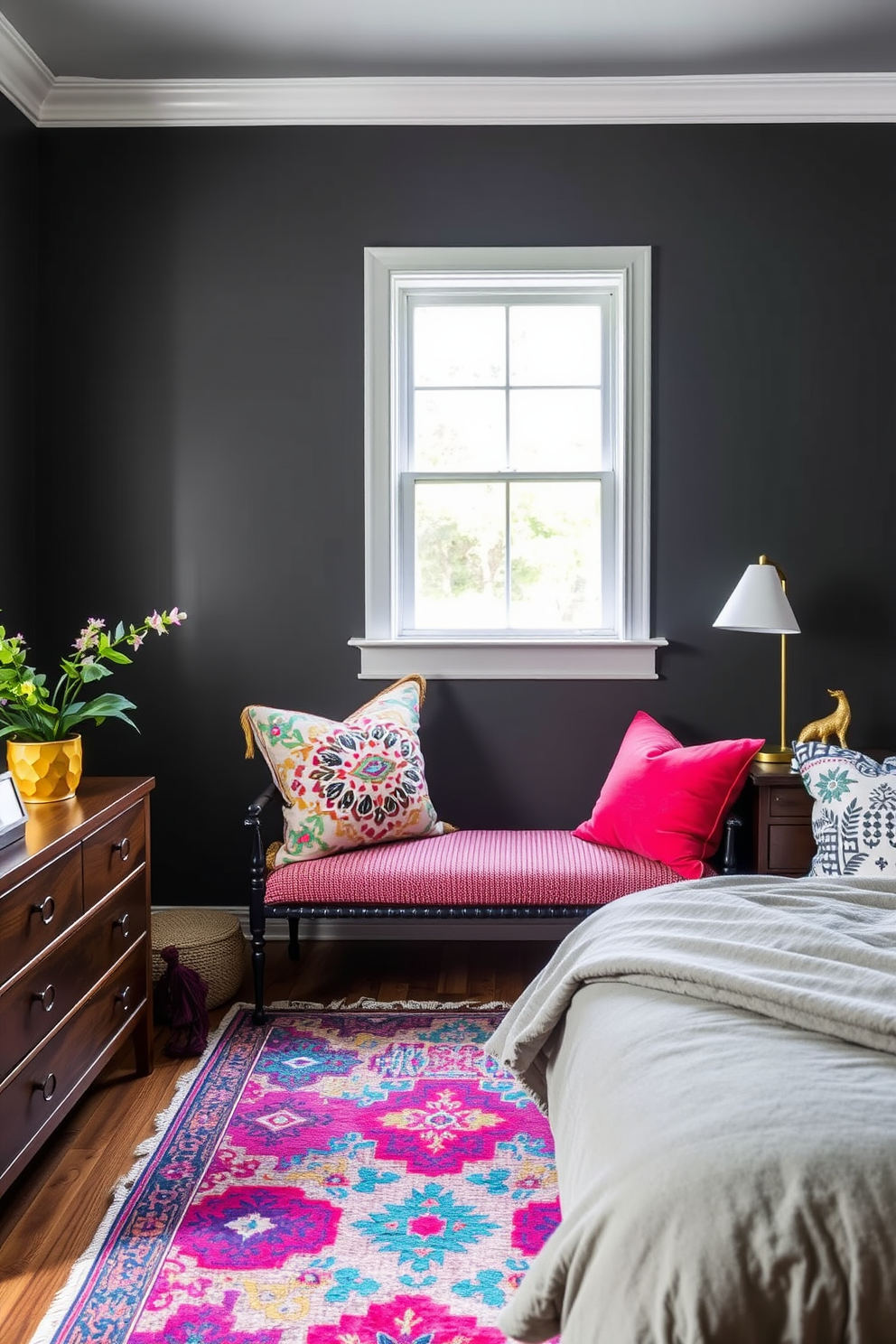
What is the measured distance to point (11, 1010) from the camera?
2152 mm

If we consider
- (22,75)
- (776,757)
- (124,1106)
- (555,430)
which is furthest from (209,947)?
(22,75)

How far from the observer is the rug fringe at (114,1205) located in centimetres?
193

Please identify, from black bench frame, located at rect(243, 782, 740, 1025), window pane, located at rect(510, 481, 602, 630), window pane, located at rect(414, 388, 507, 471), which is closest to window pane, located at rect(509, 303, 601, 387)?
window pane, located at rect(414, 388, 507, 471)

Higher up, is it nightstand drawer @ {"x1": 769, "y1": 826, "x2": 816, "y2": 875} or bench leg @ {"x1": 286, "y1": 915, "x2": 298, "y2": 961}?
nightstand drawer @ {"x1": 769, "y1": 826, "x2": 816, "y2": 875}

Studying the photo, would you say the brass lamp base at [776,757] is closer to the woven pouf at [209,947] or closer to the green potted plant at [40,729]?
the woven pouf at [209,947]

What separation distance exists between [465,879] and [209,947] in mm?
894

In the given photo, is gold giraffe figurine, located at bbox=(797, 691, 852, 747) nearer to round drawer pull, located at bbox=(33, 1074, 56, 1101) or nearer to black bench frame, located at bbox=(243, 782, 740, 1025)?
black bench frame, located at bbox=(243, 782, 740, 1025)

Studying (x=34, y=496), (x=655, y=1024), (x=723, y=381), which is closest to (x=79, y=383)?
(x=34, y=496)

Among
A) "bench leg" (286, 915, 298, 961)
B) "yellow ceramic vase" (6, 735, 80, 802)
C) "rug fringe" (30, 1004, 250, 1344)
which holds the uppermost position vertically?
"yellow ceramic vase" (6, 735, 80, 802)

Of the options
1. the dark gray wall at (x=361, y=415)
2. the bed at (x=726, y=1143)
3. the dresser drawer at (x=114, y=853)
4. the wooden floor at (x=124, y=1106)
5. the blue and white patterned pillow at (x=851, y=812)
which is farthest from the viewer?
the dark gray wall at (x=361, y=415)

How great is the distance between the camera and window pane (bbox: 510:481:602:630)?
396 centimetres

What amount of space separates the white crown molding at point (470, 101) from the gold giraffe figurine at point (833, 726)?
85.1 inches

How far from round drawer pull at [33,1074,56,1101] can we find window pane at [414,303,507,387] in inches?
108

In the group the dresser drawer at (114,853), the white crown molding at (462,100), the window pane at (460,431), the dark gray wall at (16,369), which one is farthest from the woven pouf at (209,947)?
the white crown molding at (462,100)
